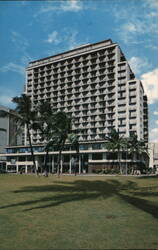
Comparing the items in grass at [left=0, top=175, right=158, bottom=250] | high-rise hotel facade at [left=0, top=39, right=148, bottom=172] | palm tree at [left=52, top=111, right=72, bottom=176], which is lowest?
grass at [left=0, top=175, right=158, bottom=250]

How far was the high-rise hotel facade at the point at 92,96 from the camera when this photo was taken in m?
99.6

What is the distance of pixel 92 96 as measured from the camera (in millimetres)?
109000

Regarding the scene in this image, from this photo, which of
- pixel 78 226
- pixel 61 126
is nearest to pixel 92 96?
pixel 61 126

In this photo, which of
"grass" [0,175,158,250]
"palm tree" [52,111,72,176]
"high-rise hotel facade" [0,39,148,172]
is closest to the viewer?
"grass" [0,175,158,250]

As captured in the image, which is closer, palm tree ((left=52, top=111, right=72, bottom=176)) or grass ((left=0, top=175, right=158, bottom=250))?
grass ((left=0, top=175, right=158, bottom=250))

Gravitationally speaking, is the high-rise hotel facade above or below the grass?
above

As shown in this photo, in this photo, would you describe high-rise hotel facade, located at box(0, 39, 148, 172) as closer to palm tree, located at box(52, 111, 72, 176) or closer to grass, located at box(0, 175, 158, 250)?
palm tree, located at box(52, 111, 72, 176)

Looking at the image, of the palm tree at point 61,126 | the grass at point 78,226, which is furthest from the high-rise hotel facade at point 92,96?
the grass at point 78,226

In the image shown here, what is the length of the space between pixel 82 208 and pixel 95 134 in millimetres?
93434

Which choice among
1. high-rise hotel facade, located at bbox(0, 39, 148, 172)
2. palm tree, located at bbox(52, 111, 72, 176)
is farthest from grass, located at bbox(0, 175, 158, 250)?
high-rise hotel facade, located at bbox(0, 39, 148, 172)

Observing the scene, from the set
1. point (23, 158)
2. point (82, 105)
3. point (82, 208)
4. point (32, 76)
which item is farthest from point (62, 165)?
point (82, 208)

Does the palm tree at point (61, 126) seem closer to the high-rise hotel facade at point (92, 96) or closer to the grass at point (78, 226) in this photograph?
the high-rise hotel facade at point (92, 96)

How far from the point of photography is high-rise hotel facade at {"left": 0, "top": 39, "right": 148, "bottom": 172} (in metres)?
99.6

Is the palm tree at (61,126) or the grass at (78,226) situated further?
the palm tree at (61,126)
